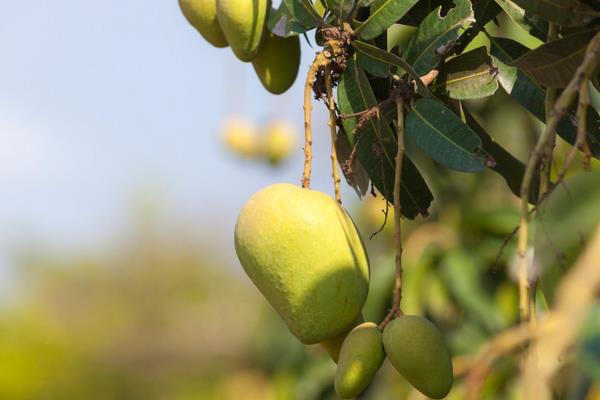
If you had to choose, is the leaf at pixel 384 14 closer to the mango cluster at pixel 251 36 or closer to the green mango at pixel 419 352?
the mango cluster at pixel 251 36

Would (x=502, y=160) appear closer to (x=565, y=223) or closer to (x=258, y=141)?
(x=565, y=223)

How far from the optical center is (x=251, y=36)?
87cm

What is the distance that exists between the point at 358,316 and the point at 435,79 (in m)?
0.21

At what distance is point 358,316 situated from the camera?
2.61ft

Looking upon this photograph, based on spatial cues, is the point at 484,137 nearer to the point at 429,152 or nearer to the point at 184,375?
the point at 429,152

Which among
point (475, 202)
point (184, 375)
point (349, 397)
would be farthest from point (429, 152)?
point (184, 375)

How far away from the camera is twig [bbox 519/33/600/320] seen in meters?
0.57

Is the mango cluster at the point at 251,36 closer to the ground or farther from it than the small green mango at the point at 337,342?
farther from it

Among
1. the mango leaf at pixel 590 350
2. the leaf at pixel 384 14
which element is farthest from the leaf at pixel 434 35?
the mango leaf at pixel 590 350

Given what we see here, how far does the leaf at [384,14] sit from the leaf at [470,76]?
0.22ft

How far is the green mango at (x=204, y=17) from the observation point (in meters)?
0.91

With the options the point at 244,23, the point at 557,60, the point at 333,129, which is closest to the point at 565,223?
the point at 557,60

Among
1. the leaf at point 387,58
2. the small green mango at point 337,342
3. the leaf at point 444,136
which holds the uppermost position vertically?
the leaf at point 387,58

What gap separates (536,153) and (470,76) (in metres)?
0.26
